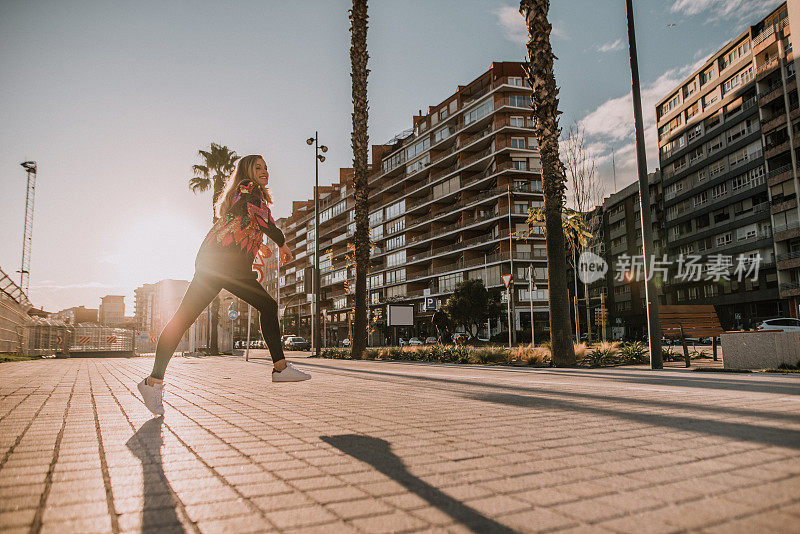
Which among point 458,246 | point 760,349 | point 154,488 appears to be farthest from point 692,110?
point 154,488

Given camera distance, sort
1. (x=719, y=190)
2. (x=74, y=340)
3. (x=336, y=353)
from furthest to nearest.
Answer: (x=719, y=190) < (x=74, y=340) < (x=336, y=353)

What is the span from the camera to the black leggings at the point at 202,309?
14.5ft

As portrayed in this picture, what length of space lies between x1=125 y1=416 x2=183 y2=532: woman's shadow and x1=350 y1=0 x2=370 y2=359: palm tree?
668 inches

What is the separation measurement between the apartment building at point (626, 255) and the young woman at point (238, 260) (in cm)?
6656

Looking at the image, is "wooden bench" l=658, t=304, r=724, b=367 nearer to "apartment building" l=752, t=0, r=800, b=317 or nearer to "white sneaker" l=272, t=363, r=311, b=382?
"white sneaker" l=272, t=363, r=311, b=382

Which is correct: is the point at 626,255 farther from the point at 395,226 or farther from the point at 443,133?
the point at 395,226

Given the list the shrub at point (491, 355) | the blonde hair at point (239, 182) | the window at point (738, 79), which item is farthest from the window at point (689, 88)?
the blonde hair at point (239, 182)

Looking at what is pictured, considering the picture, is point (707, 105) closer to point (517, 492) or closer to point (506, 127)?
point (506, 127)

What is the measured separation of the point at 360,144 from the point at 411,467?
18949 millimetres

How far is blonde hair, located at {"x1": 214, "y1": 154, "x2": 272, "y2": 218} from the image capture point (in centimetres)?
486

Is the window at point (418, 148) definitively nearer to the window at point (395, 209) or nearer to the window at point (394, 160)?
the window at point (394, 160)

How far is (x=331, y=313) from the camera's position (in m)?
97.7

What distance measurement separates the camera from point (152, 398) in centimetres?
408

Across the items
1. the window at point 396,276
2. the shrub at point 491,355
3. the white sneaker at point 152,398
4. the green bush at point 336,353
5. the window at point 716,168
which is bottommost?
the green bush at point 336,353
